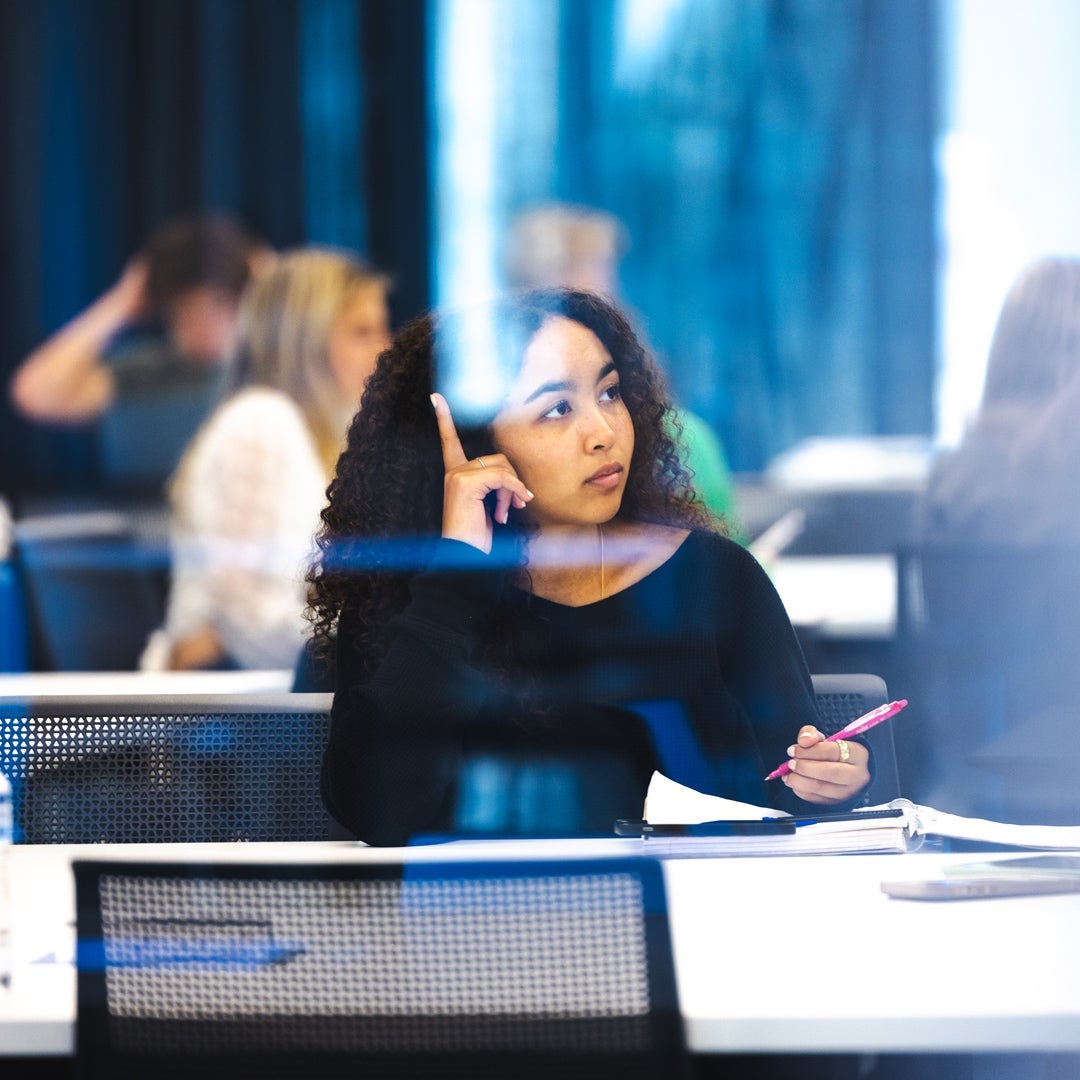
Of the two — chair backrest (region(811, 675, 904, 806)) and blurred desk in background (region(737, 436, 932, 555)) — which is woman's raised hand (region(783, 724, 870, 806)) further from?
blurred desk in background (region(737, 436, 932, 555))

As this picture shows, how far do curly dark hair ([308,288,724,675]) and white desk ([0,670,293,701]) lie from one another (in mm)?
273

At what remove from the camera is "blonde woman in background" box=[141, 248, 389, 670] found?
8.65ft

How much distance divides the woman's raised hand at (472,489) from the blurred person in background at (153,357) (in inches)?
86.4

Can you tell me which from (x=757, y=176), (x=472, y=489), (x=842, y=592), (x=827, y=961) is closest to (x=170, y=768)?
(x=472, y=489)

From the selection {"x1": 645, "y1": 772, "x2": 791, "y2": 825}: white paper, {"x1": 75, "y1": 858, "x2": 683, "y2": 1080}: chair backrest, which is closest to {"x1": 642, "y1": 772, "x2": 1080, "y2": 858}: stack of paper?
{"x1": 645, "y1": 772, "x2": 791, "y2": 825}: white paper

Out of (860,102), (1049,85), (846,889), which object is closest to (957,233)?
(860,102)

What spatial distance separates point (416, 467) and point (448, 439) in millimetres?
47

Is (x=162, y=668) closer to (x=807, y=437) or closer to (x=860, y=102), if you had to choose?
(x=807, y=437)

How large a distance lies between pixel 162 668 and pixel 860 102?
14.1 ft

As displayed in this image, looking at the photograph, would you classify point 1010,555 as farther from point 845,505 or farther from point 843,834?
point 845,505

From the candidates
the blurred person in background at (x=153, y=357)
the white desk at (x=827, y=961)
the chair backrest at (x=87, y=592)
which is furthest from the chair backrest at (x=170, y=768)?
the blurred person in background at (x=153, y=357)

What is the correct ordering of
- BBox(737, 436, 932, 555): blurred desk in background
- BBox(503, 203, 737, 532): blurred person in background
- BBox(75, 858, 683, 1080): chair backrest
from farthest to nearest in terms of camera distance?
BBox(737, 436, 932, 555): blurred desk in background → BBox(503, 203, 737, 532): blurred person in background → BBox(75, 858, 683, 1080): chair backrest

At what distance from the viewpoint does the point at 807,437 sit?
6.22 meters

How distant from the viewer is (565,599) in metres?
1.44
